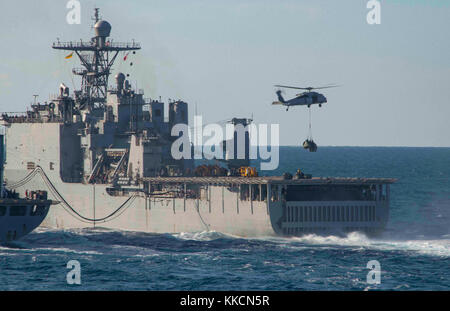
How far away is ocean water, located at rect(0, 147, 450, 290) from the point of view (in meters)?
47.9

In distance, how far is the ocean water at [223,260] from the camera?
47.9 meters

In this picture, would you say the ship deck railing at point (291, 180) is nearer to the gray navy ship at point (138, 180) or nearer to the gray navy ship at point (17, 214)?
the gray navy ship at point (138, 180)

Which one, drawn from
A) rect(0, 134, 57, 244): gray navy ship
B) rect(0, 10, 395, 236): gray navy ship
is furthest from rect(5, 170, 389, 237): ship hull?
rect(0, 134, 57, 244): gray navy ship

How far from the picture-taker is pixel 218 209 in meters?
65.5

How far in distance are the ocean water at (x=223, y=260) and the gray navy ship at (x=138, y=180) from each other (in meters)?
1.46

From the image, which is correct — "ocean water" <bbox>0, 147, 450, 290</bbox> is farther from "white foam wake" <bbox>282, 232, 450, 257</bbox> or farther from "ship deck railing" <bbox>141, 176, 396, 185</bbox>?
"ship deck railing" <bbox>141, 176, 396, 185</bbox>

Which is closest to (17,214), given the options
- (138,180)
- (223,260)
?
(138,180)

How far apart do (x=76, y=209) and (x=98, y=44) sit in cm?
1666

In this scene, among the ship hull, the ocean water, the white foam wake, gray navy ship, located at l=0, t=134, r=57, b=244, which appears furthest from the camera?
gray navy ship, located at l=0, t=134, r=57, b=244

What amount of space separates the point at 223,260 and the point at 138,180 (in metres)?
18.5

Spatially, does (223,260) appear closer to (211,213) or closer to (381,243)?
(211,213)

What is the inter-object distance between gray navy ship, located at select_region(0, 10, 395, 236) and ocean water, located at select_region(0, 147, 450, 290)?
57.7 inches

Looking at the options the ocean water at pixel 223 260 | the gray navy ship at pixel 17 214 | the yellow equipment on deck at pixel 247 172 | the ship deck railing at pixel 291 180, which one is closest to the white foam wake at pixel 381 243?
the ocean water at pixel 223 260
